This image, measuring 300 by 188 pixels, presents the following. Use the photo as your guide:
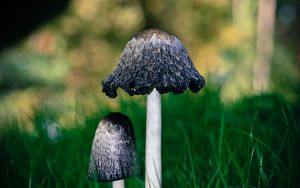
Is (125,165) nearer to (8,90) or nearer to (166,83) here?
(166,83)

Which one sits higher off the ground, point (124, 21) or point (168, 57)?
point (124, 21)

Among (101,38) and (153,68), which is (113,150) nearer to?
(153,68)

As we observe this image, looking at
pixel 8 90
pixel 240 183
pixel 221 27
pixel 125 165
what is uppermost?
pixel 221 27

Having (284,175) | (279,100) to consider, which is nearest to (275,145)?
(284,175)

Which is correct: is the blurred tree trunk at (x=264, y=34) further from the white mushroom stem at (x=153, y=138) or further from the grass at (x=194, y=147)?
the white mushroom stem at (x=153, y=138)

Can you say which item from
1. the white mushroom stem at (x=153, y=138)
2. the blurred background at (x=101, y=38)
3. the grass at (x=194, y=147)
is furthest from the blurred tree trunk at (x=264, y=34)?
the white mushroom stem at (x=153, y=138)

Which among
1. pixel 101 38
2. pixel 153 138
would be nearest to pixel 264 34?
pixel 101 38
